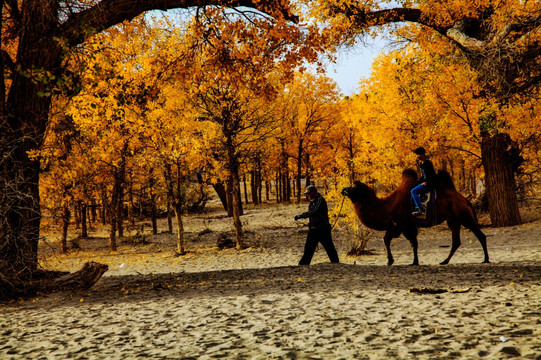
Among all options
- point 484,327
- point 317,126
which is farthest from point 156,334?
point 317,126

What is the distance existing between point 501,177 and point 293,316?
1557 centimetres

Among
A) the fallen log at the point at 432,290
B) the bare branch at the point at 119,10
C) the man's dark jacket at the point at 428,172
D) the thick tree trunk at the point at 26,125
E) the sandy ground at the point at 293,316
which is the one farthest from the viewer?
the man's dark jacket at the point at 428,172

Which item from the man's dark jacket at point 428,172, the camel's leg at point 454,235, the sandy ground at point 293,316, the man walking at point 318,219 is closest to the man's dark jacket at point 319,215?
the man walking at point 318,219

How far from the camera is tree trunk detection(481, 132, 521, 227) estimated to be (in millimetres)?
17141

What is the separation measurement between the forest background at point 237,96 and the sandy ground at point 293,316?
1.89m

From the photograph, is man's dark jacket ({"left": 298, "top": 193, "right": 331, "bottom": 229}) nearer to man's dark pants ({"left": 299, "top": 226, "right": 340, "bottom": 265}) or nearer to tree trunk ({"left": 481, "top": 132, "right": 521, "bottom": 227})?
man's dark pants ({"left": 299, "top": 226, "right": 340, "bottom": 265})

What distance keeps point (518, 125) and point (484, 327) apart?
1417cm

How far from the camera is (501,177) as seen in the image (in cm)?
1719

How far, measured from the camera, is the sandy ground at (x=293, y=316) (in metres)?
3.76

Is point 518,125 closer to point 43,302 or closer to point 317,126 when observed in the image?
point 43,302

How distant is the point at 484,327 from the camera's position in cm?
400

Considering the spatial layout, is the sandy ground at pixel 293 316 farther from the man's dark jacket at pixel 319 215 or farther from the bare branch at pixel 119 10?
the bare branch at pixel 119 10

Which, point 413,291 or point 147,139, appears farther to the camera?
point 147,139

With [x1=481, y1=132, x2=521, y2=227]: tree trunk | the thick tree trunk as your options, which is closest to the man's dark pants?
the thick tree trunk
